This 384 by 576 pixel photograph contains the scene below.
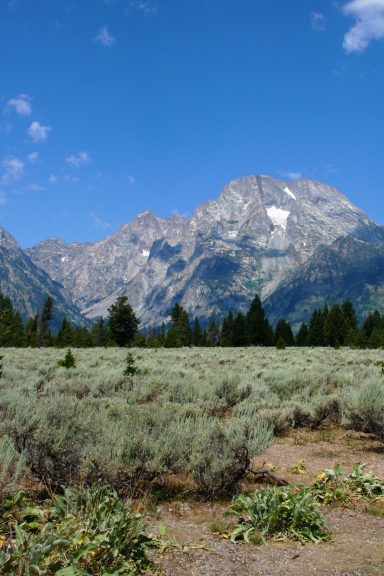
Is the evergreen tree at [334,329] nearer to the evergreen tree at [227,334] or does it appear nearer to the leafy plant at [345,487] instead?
the evergreen tree at [227,334]

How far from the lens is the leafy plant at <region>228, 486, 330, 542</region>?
5820mm

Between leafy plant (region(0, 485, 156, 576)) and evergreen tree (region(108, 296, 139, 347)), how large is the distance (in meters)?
64.1

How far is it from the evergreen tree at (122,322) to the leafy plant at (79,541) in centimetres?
6414

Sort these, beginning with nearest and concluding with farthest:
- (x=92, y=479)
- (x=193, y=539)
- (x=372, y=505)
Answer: (x=193, y=539) < (x=92, y=479) < (x=372, y=505)

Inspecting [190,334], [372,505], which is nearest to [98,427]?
[372,505]

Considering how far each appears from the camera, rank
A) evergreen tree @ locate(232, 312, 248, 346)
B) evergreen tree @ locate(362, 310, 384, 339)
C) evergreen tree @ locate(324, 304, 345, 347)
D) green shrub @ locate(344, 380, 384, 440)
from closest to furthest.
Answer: green shrub @ locate(344, 380, 384, 440) → evergreen tree @ locate(362, 310, 384, 339) → evergreen tree @ locate(324, 304, 345, 347) → evergreen tree @ locate(232, 312, 248, 346)

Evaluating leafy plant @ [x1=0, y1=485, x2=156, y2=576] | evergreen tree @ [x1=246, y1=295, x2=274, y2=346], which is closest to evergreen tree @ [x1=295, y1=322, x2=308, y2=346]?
evergreen tree @ [x1=246, y1=295, x2=274, y2=346]

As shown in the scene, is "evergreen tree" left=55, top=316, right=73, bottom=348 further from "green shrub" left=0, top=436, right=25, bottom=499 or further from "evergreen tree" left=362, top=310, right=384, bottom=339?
"green shrub" left=0, top=436, right=25, bottom=499

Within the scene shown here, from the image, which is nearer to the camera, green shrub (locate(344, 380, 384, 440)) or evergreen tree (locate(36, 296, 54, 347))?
green shrub (locate(344, 380, 384, 440))

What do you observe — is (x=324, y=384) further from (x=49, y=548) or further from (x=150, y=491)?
(x=49, y=548)

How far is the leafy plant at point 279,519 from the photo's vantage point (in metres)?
5.82

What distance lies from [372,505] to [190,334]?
89.2 m

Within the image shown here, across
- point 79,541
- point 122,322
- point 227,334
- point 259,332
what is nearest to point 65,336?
point 122,322

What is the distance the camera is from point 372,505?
23.4 ft
